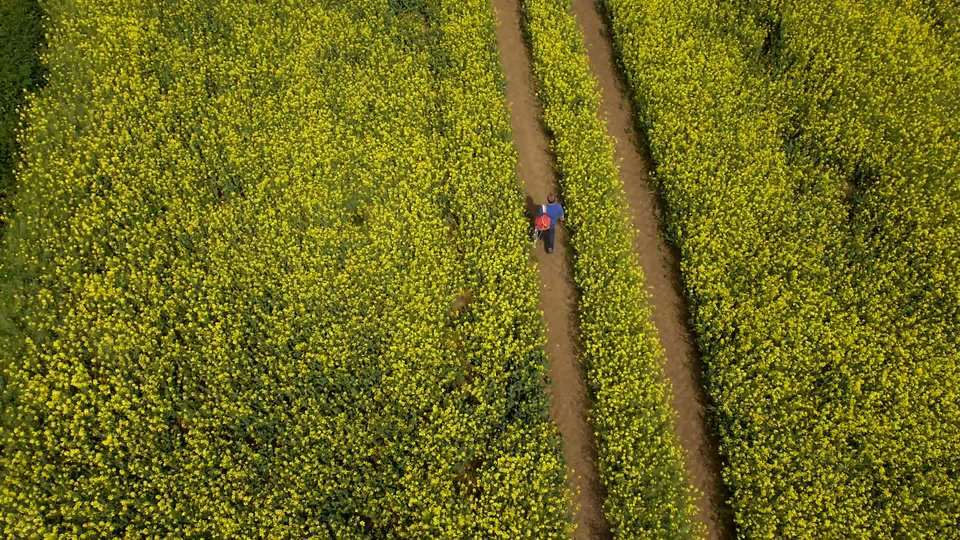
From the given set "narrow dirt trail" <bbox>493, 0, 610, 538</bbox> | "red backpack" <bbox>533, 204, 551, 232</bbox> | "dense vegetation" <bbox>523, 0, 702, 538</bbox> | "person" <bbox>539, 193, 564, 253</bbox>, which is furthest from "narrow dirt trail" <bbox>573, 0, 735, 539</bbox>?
"red backpack" <bbox>533, 204, 551, 232</bbox>

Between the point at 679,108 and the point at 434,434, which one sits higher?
the point at 679,108

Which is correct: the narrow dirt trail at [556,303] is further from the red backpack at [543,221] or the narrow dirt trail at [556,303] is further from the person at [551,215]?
the red backpack at [543,221]

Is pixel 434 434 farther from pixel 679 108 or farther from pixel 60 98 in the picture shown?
pixel 60 98

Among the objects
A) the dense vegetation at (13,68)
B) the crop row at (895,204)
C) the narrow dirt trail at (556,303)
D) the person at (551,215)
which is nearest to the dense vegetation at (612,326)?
the narrow dirt trail at (556,303)

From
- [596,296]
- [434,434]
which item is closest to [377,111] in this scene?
[596,296]

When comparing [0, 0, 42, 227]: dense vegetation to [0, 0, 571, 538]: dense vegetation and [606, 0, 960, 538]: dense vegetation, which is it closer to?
[0, 0, 571, 538]: dense vegetation

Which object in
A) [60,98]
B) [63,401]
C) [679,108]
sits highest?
[679,108]
